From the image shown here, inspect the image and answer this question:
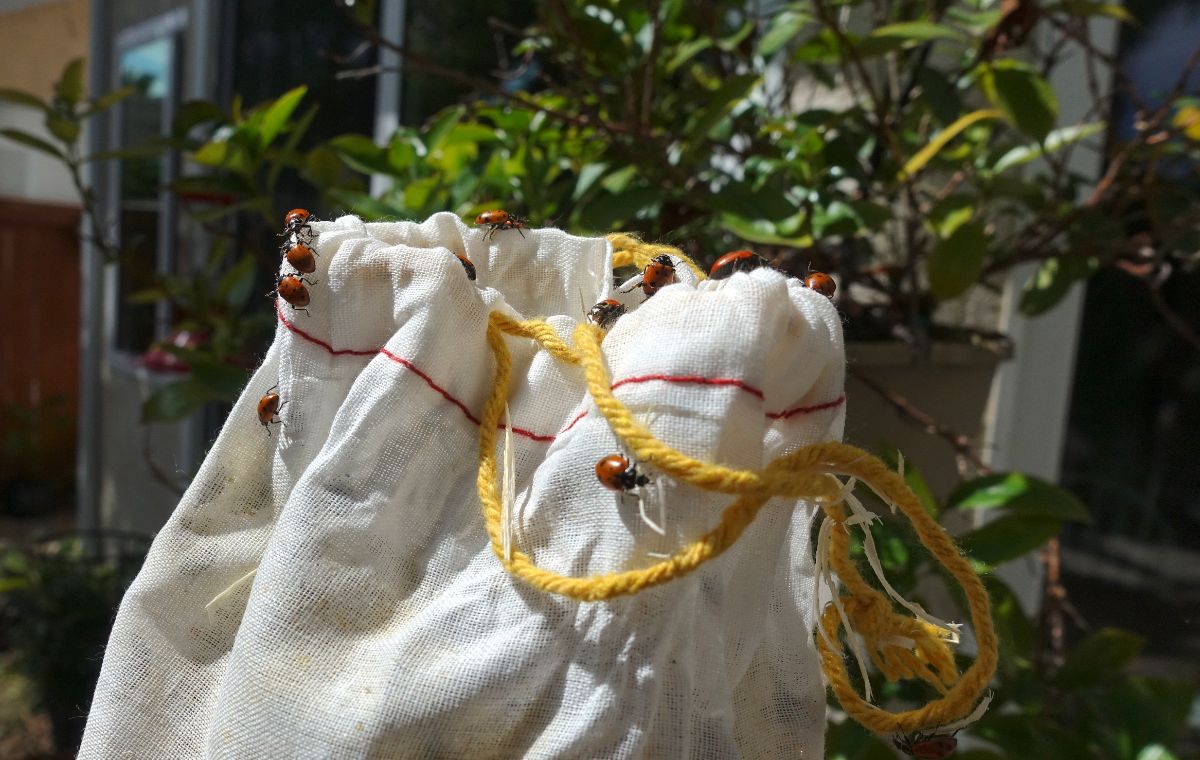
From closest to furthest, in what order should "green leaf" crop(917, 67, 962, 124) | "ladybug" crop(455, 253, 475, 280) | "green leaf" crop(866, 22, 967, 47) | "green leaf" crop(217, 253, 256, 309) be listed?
1. "ladybug" crop(455, 253, 475, 280)
2. "green leaf" crop(866, 22, 967, 47)
3. "green leaf" crop(917, 67, 962, 124)
4. "green leaf" crop(217, 253, 256, 309)

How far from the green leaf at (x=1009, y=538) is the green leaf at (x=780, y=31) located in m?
0.60

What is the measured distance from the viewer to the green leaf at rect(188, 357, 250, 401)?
109cm

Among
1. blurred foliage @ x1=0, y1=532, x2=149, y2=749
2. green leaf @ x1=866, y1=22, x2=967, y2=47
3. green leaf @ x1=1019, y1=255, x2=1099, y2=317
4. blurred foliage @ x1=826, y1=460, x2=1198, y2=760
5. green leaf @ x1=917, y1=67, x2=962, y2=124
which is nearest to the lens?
blurred foliage @ x1=826, y1=460, x2=1198, y2=760

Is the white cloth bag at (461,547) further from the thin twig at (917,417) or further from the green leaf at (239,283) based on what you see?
the green leaf at (239,283)

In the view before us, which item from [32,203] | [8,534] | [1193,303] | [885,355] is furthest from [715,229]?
[32,203]

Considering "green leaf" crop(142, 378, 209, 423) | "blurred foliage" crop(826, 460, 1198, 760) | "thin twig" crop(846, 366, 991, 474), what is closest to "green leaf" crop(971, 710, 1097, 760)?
"blurred foliage" crop(826, 460, 1198, 760)

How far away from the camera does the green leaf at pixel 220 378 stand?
1.09 metres

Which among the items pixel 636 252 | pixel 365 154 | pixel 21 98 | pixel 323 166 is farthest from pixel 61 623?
pixel 636 252

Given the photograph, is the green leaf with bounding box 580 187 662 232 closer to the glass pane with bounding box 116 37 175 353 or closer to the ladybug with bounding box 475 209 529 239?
the ladybug with bounding box 475 209 529 239

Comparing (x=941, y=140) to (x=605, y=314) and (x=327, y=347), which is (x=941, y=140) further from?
(x=327, y=347)

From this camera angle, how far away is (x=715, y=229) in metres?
1.01

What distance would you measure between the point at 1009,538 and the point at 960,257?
1.01 ft

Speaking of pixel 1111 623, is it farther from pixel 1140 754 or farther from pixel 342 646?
pixel 342 646

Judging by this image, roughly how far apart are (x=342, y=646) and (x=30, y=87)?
5623 millimetres
